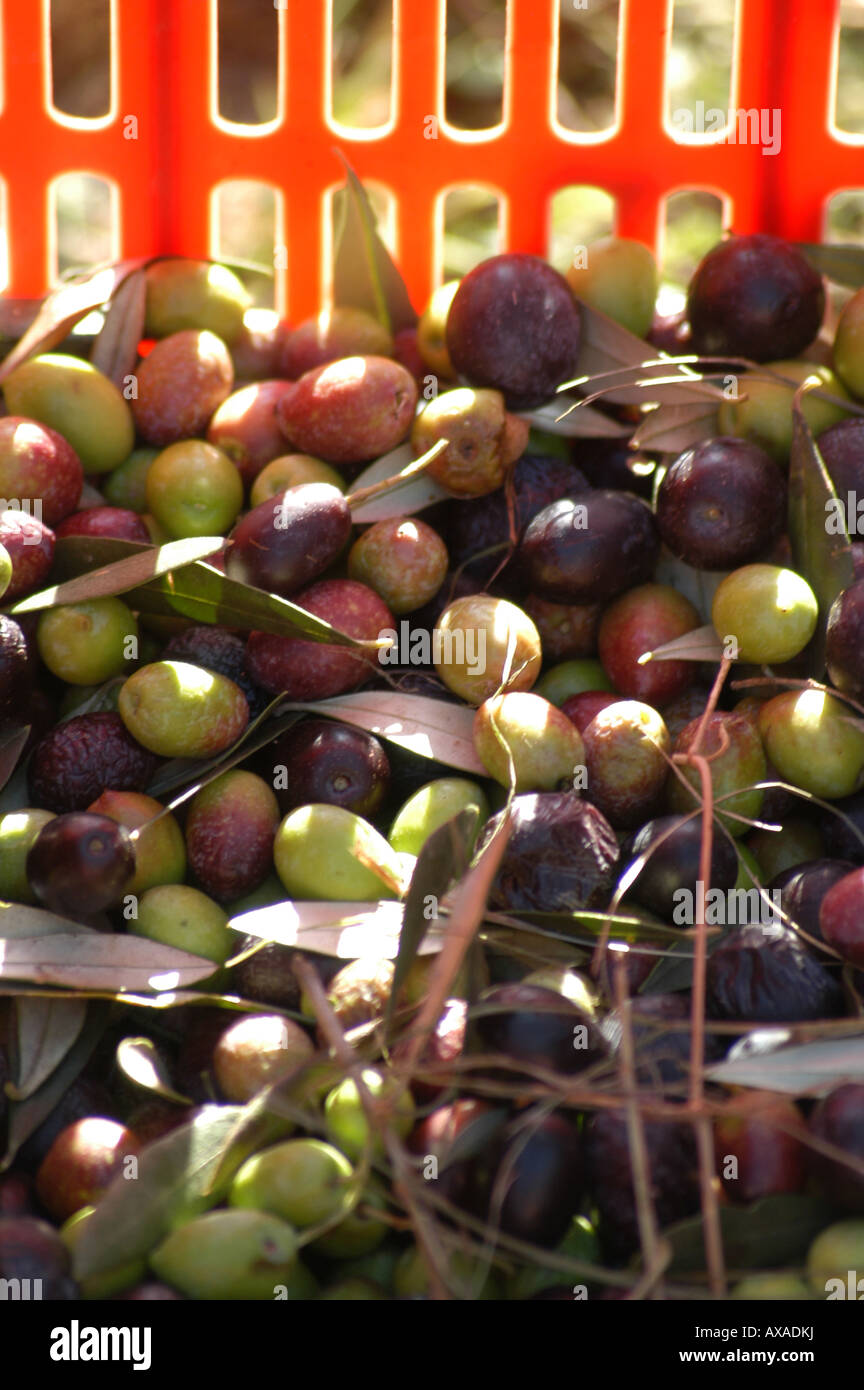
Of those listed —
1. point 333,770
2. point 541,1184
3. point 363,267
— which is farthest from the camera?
point 363,267

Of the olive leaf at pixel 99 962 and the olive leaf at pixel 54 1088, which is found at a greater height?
the olive leaf at pixel 99 962

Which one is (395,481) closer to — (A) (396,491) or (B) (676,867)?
(A) (396,491)

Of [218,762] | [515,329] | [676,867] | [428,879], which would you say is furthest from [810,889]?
[515,329]

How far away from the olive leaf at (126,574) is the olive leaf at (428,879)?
35 centimetres

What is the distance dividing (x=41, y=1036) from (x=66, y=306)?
800mm

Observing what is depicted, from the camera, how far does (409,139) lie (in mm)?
1552

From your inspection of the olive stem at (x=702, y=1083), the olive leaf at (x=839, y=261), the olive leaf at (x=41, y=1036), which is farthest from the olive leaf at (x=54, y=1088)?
the olive leaf at (x=839, y=261)

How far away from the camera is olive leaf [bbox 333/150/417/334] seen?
1.50 metres

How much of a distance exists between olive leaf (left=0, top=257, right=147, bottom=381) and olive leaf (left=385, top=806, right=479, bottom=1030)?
0.73m

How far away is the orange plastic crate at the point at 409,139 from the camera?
4.95 ft

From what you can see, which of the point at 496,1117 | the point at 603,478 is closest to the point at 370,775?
the point at 496,1117

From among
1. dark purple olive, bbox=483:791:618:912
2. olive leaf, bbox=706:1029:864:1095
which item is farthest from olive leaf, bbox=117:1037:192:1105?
olive leaf, bbox=706:1029:864:1095

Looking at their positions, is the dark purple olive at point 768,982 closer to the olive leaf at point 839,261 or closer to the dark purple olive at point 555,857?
the dark purple olive at point 555,857

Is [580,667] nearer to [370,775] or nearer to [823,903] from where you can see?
[370,775]
